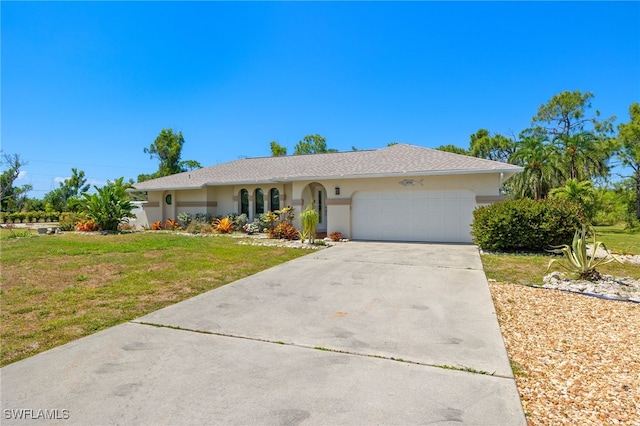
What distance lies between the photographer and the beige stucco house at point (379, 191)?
46.2 feet

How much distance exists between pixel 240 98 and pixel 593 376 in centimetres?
2248

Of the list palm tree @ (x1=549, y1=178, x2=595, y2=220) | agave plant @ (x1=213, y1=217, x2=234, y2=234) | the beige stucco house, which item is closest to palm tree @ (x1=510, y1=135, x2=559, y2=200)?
palm tree @ (x1=549, y1=178, x2=595, y2=220)

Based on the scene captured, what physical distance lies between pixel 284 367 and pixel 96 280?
6.16 m

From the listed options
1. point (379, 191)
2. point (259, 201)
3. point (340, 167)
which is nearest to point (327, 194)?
point (340, 167)

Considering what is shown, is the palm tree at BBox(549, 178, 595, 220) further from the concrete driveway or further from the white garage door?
the concrete driveway

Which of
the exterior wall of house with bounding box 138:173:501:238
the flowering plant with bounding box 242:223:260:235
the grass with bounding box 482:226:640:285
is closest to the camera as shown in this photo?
the grass with bounding box 482:226:640:285

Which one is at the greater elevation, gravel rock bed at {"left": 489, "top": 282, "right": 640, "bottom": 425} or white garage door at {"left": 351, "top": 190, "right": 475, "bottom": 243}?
white garage door at {"left": 351, "top": 190, "right": 475, "bottom": 243}

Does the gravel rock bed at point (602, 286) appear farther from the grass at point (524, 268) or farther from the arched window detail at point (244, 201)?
the arched window detail at point (244, 201)

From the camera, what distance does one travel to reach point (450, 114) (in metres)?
31.6

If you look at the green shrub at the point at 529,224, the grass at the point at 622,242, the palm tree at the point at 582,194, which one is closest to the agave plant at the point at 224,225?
the green shrub at the point at 529,224

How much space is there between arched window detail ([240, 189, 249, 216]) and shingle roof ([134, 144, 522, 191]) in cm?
98

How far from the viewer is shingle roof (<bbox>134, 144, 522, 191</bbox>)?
14.0 m

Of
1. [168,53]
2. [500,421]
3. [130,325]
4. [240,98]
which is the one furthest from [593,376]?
[240,98]

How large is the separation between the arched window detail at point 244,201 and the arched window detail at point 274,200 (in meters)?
1.62
